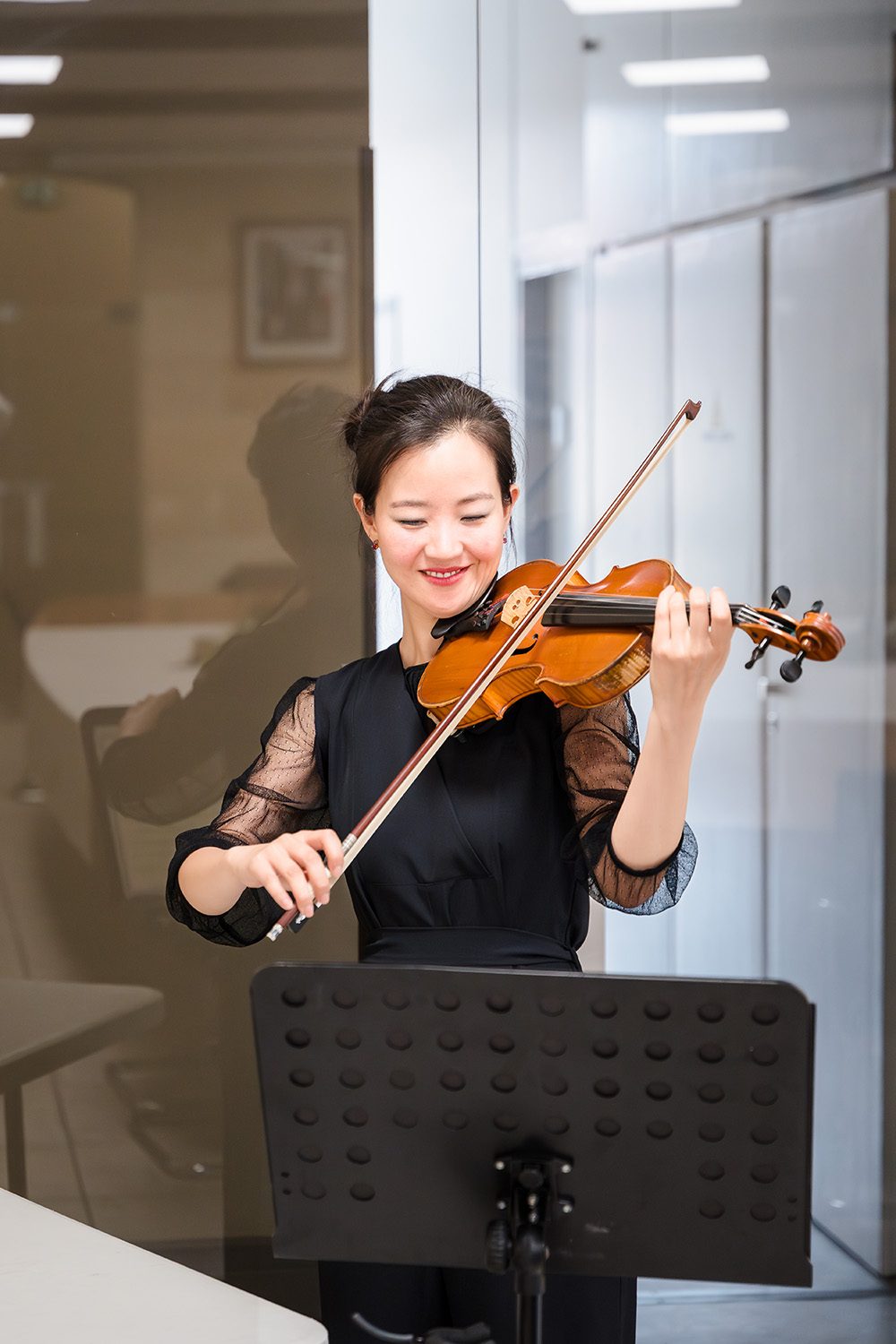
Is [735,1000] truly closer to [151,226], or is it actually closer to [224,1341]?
[224,1341]

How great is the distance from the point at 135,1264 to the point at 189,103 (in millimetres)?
1489

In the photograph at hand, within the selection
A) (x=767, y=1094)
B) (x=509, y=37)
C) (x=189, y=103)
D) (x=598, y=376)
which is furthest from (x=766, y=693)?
(x=767, y=1094)

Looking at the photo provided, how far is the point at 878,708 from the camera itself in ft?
7.43

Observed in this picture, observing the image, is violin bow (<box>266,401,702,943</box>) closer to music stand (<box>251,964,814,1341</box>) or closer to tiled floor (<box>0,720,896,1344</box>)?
music stand (<box>251,964,814,1341</box>)

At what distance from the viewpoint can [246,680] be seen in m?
1.92

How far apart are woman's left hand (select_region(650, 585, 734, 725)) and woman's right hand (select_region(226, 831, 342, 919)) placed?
0.99ft

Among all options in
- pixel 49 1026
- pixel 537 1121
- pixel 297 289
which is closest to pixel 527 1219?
pixel 537 1121

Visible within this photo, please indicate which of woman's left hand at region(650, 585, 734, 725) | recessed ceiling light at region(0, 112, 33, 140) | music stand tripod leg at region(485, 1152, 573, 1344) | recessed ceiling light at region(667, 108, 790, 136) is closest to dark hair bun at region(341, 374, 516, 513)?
woman's left hand at region(650, 585, 734, 725)

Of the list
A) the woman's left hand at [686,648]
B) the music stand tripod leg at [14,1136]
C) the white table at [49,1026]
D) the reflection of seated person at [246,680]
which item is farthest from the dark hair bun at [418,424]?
the music stand tripod leg at [14,1136]

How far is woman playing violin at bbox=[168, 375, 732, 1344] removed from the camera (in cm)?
131

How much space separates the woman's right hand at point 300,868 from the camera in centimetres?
111

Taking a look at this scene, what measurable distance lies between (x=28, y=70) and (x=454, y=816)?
1266mm

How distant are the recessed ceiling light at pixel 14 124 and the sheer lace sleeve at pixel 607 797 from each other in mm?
1188

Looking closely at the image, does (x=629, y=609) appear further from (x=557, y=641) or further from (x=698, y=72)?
(x=698, y=72)
